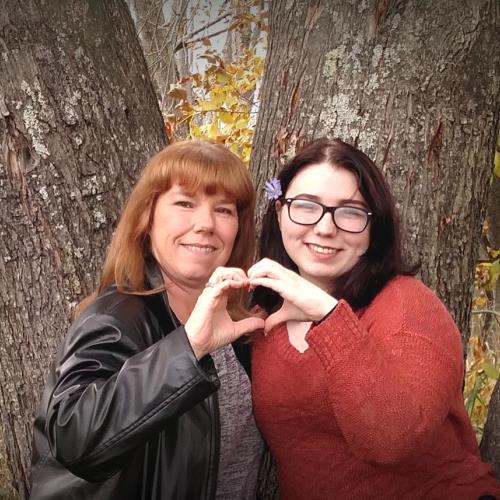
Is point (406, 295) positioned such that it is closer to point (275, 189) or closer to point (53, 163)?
point (275, 189)

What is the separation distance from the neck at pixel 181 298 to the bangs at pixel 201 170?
34cm

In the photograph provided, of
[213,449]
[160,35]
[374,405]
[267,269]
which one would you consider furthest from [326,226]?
[160,35]

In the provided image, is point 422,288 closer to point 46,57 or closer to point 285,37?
point 285,37

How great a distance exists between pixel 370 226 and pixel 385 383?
0.61 metres

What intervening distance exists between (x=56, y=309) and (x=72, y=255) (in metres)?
0.22

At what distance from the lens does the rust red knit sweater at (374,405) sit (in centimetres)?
161

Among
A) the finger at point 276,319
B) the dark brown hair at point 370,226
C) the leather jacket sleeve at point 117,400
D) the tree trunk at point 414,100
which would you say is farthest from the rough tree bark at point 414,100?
the leather jacket sleeve at point 117,400

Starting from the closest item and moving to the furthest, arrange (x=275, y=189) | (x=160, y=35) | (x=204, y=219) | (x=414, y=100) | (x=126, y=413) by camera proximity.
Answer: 1. (x=126, y=413)
2. (x=204, y=219)
3. (x=275, y=189)
4. (x=414, y=100)
5. (x=160, y=35)

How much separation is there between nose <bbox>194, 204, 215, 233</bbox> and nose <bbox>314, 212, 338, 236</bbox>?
35 centimetres

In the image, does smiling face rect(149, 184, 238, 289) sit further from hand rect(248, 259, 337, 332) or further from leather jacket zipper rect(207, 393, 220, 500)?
leather jacket zipper rect(207, 393, 220, 500)

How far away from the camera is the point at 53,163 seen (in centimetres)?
227

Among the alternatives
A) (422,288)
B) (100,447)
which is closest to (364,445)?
(422,288)

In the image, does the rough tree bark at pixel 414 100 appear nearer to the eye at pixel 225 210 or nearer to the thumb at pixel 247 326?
the eye at pixel 225 210

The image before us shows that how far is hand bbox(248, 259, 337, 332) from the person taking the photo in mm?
1726
